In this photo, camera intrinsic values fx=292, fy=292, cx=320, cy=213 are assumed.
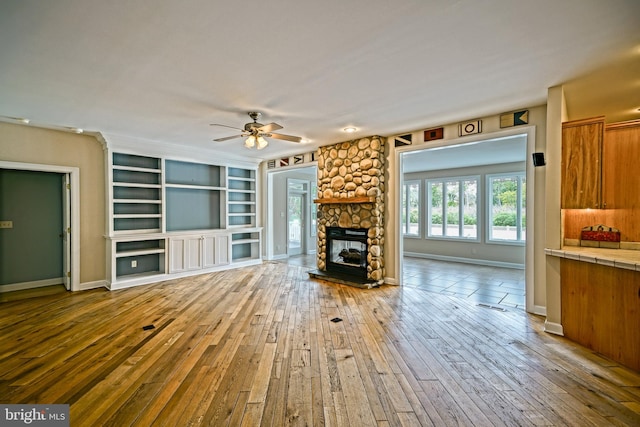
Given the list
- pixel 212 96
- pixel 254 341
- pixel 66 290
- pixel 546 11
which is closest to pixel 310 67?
pixel 212 96

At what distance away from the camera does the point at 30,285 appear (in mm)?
5086

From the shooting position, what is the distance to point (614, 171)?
3240 millimetres

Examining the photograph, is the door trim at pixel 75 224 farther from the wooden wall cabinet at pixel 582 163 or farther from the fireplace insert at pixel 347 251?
the wooden wall cabinet at pixel 582 163

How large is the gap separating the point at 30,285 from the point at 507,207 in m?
10.3

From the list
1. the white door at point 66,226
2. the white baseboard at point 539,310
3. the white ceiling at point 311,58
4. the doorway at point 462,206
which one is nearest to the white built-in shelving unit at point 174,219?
the white door at point 66,226

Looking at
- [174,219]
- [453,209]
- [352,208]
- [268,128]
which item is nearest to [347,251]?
[352,208]

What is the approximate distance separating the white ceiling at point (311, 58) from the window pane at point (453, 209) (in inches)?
169

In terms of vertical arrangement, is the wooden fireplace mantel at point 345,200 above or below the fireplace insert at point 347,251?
above

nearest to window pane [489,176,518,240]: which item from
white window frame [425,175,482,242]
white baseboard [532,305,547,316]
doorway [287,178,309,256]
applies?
white window frame [425,175,482,242]

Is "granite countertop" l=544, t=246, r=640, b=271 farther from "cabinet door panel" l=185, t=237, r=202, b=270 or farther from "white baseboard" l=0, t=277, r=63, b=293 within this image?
"white baseboard" l=0, t=277, r=63, b=293

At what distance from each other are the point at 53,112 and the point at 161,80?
2.20 metres

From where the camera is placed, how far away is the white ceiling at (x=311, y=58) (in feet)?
6.53

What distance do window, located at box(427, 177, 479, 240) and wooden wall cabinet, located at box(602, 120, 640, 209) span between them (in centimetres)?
486

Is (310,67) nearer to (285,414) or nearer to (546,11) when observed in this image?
(546,11)
